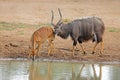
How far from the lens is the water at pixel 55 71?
14586 mm

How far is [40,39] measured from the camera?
17516 millimetres

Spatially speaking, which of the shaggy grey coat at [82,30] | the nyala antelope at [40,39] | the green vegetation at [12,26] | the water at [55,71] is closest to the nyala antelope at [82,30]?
the shaggy grey coat at [82,30]

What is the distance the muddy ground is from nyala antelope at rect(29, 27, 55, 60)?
317 millimetres

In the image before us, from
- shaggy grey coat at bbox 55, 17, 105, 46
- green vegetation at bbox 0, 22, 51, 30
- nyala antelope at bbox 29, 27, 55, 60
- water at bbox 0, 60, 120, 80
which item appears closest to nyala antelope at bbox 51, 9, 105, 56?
shaggy grey coat at bbox 55, 17, 105, 46

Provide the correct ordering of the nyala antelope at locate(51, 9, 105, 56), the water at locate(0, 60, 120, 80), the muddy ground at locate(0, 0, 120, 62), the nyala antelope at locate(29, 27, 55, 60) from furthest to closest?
the nyala antelope at locate(51, 9, 105, 56)
the muddy ground at locate(0, 0, 120, 62)
the nyala antelope at locate(29, 27, 55, 60)
the water at locate(0, 60, 120, 80)

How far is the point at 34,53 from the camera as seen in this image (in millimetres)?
17234

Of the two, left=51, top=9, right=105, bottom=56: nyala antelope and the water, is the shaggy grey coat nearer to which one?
left=51, top=9, right=105, bottom=56: nyala antelope

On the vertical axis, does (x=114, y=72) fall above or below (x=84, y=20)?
below

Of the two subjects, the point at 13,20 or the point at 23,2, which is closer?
the point at 13,20

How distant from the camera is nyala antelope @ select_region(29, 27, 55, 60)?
1728 cm

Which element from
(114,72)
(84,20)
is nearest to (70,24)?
(84,20)

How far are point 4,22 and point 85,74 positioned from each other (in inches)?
345

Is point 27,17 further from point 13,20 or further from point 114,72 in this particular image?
point 114,72

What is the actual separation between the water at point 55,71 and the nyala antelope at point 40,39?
1.77ft
